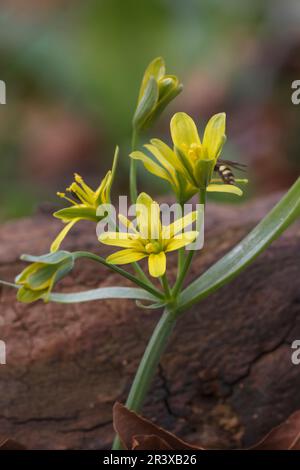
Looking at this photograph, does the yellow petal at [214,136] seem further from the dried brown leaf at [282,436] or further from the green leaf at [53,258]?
the dried brown leaf at [282,436]

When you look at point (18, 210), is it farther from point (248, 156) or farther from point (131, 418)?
point (131, 418)

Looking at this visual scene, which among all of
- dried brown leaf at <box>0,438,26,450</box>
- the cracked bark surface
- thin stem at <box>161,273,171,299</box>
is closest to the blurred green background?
the cracked bark surface

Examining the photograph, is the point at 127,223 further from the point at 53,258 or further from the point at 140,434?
the point at 140,434

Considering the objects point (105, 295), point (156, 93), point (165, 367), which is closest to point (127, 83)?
point (165, 367)

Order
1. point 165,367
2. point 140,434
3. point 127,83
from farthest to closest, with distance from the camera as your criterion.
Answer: point 127,83
point 165,367
point 140,434

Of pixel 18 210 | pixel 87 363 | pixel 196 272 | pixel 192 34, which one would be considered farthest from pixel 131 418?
pixel 192 34

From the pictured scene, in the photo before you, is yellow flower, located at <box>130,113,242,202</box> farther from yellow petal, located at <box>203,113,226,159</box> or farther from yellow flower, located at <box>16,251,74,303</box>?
yellow flower, located at <box>16,251,74,303</box>
